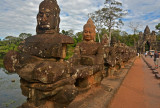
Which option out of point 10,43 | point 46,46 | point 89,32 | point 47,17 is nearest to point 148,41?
point 10,43

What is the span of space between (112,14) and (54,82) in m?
23.2

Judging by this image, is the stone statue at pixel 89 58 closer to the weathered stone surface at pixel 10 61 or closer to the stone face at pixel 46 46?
the stone face at pixel 46 46

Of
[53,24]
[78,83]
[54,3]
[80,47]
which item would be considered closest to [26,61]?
[53,24]

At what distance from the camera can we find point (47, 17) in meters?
2.31

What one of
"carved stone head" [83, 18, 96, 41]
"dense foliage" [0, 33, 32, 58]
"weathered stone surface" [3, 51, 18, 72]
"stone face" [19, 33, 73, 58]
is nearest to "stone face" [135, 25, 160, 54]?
"dense foliage" [0, 33, 32, 58]

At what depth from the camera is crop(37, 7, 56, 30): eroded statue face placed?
90.6 inches

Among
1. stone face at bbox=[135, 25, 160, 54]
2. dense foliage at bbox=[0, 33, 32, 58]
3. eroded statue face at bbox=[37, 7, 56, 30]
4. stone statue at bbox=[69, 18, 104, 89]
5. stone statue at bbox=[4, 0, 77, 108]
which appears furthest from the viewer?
stone face at bbox=[135, 25, 160, 54]

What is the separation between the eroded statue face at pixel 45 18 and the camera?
7.55 ft

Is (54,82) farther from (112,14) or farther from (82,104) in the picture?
(112,14)

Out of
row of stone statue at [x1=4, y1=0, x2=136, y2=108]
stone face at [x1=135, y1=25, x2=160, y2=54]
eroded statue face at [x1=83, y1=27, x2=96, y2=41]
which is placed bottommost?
row of stone statue at [x1=4, y1=0, x2=136, y2=108]

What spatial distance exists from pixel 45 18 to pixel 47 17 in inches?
1.7

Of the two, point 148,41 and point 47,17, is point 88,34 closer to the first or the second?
point 47,17

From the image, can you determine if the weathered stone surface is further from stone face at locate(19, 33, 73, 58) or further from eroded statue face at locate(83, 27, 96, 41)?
eroded statue face at locate(83, 27, 96, 41)

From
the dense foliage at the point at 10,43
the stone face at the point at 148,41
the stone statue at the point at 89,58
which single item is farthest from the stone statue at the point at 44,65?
the stone face at the point at 148,41
